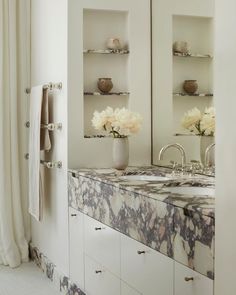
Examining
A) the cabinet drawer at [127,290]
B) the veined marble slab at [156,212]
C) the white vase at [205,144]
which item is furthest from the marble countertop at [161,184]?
the cabinet drawer at [127,290]

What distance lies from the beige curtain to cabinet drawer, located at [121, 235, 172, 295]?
1.85 m

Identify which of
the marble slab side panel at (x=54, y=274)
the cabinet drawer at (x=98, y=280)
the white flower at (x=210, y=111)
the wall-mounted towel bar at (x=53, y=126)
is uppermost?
the white flower at (x=210, y=111)

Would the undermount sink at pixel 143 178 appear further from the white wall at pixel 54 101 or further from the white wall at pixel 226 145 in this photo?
the white wall at pixel 226 145

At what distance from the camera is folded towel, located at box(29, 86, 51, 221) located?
3.64 m

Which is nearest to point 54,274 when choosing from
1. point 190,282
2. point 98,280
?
point 98,280

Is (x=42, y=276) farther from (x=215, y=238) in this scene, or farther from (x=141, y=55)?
(x=215, y=238)

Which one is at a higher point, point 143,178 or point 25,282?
point 143,178

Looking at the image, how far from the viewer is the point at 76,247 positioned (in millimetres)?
3234

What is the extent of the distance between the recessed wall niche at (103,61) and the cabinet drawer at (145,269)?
1259 millimetres

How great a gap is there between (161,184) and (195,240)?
2.34ft

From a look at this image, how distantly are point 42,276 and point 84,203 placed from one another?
43.3 inches

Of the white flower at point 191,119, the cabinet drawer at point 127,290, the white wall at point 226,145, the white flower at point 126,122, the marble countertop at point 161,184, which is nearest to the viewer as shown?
the white wall at point 226,145

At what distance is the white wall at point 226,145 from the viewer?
1.43m

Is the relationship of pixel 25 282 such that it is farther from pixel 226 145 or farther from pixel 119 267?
pixel 226 145
